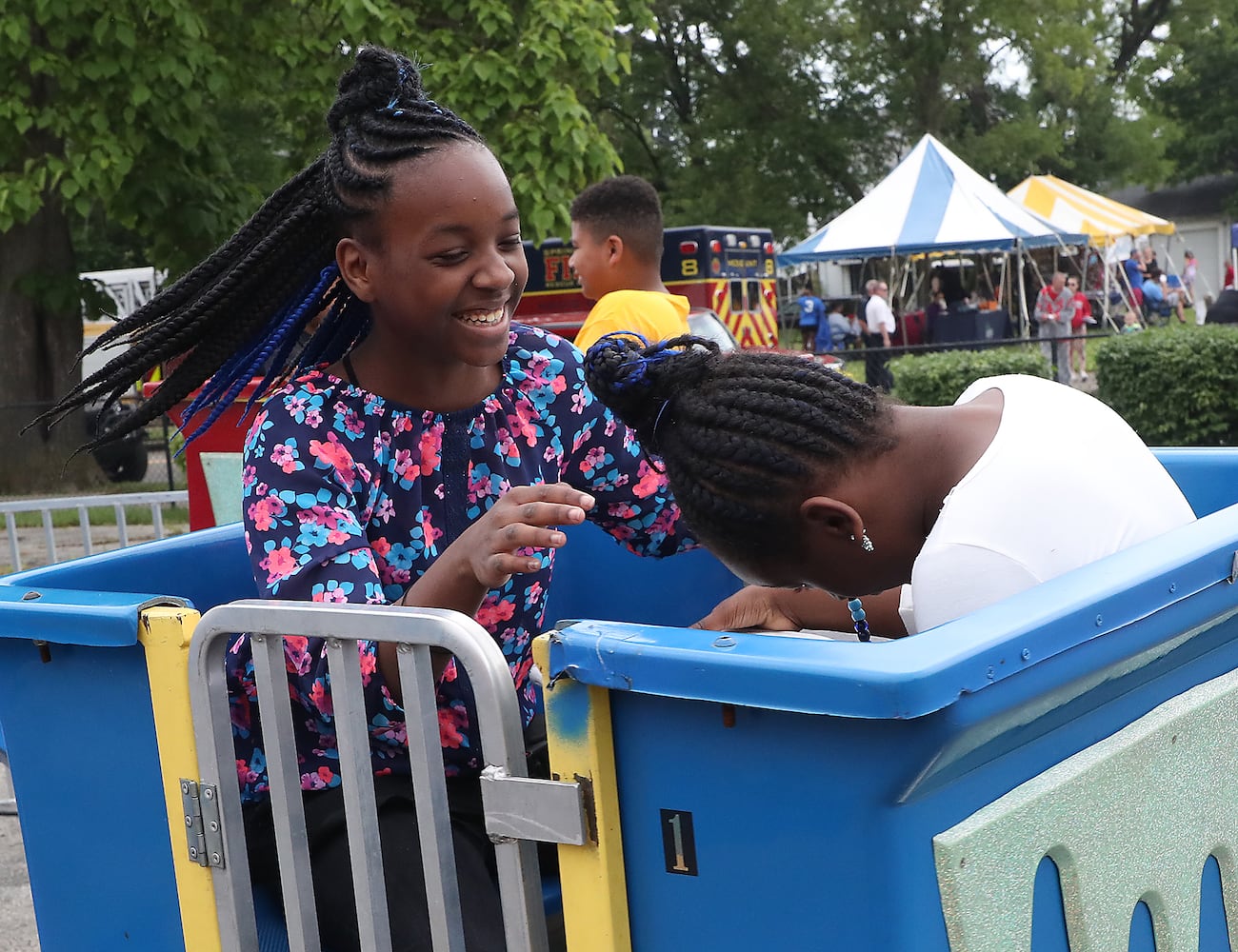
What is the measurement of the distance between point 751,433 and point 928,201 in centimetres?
1850

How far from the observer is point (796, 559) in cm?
165

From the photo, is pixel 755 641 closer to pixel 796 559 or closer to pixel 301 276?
pixel 796 559

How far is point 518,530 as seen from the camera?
1.48 meters

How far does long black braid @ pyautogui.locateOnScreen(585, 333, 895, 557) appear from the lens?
1.61 m

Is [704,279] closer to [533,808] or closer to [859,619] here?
[859,619]

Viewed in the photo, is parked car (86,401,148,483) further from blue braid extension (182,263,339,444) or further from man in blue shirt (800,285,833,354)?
man in blue shirt (800,285,833,354)

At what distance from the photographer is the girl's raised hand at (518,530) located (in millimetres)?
1475

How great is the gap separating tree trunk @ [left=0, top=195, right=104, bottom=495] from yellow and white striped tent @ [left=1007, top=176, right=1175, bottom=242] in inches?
683

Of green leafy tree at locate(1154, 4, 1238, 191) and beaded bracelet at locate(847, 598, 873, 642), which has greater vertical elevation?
green leafy tree at locate(1154, 4, 1238, 191)

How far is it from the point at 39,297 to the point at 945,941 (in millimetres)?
12198

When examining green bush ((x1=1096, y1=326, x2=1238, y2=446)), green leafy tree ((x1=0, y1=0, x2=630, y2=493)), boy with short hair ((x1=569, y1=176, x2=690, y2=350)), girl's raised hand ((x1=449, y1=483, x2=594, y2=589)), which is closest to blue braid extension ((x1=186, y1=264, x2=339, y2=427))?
girl's raised hand ((x1=449, y1=483, x2=594, y2=589))

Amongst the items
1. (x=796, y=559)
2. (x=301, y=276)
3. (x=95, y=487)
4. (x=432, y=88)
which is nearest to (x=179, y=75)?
(x=432, y=88)

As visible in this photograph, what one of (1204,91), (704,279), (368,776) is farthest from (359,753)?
(1204,91)

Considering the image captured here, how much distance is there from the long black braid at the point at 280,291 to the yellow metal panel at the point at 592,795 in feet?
2.92
